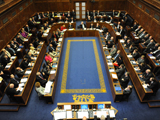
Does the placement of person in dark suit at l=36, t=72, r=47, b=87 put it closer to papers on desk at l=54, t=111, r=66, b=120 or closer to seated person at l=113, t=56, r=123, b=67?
papers on desk at l=54, t=111, r=66, b=120

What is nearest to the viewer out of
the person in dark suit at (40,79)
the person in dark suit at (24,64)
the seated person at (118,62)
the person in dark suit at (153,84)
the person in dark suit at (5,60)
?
the person in dark suit at (153,84)

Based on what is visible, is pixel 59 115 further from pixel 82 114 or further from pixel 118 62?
pixel 118 62

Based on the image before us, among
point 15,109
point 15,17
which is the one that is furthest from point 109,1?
point 15,109

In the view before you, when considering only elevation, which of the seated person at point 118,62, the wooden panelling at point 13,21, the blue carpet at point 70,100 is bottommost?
the blue carpet at point 70,100

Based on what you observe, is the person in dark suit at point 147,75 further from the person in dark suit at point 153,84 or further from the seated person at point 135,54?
the seated person at point 135,54

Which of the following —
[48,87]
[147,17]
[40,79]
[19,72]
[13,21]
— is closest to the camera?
[48,87]

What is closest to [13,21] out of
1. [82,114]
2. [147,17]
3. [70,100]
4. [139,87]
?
[70,100]

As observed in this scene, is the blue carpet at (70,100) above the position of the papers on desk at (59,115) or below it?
below

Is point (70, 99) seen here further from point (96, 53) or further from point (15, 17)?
point (15, 17)

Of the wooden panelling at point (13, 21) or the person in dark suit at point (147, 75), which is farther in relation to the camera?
the wooden panelling at point (13, 21)

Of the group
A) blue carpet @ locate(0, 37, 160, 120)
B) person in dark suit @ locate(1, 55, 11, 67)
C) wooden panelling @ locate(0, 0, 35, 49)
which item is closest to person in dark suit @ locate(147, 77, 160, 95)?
blue carpet @ locate(0, 37, 160, 120)

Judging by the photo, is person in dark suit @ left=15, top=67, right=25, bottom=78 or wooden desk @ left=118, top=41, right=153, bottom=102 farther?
person in dark suit @ left=15, top=67, right=25, bottom=78

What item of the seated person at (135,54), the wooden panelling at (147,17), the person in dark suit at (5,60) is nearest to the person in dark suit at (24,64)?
the person in dark suit at (5,60)

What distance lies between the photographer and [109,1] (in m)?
14.9
